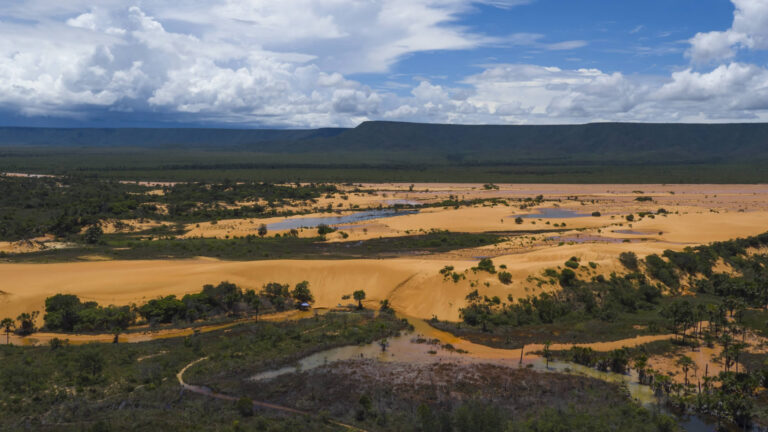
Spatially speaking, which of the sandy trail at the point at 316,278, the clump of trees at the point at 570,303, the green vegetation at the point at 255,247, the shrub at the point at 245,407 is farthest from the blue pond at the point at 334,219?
the shrub at the point at 245,407

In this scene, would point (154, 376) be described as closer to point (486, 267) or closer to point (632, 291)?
point (486, 267)

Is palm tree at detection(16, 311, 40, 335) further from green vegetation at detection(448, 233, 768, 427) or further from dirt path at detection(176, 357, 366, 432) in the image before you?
green vegetation at detection(448, 233, 768, 427)

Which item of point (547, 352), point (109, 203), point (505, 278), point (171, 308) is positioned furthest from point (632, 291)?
point (109, 203)

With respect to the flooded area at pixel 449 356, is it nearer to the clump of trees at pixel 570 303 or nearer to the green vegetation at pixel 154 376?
the green vegetation at pixel 154 376

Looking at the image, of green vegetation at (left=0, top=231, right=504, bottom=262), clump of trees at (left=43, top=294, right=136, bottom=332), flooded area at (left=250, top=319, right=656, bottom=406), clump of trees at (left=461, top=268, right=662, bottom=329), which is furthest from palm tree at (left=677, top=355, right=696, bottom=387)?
clump of trees at (left=43, top=294, right=136, bottom=332)

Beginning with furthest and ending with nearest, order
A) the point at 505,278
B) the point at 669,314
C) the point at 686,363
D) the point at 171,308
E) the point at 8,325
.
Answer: the point at 505,278, the point at 171,308, the point at 669,314, the point at 8,325, the point at 686,363

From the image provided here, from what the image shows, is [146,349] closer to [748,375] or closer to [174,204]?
[748,375]
